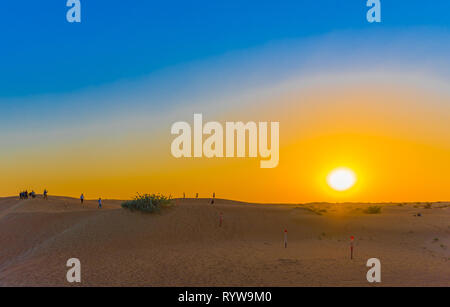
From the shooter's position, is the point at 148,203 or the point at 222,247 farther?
the point at 148,203

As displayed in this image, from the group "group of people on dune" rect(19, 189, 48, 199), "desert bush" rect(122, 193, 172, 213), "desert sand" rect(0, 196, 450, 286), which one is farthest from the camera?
"group of people on dune" rect(19, 189, 48, 199)

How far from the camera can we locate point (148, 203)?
3409cm

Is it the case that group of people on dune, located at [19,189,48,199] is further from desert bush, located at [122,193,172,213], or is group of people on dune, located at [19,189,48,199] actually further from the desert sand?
desert bush, located at [122,193,172,213]

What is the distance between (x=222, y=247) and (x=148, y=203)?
10313 mm

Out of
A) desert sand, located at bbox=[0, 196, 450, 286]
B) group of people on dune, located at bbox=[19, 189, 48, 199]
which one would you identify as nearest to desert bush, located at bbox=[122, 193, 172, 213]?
desert sand, located at bbox=[0, 196, 450, 286]

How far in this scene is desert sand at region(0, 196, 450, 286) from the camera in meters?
18.6

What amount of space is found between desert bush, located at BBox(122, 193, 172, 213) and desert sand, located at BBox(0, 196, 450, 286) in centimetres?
72

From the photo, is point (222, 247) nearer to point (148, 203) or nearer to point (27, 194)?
point (148, 203)

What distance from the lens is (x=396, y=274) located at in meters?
19.0

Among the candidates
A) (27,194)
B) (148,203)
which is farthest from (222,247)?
(27,194)

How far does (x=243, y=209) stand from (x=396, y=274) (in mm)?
21144
